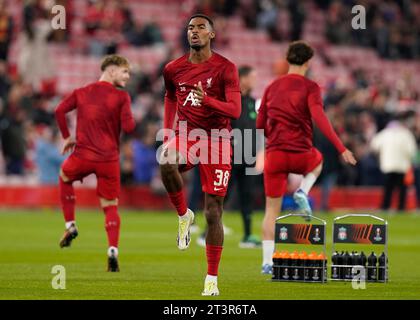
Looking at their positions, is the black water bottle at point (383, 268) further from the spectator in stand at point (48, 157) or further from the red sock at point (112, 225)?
the spectator in stand at point (48, 157)

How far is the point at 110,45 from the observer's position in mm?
33500

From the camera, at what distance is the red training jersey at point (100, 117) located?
1523 centimetres

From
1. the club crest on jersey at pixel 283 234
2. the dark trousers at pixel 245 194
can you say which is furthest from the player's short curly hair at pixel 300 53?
the dark trousers at pixel 245 194

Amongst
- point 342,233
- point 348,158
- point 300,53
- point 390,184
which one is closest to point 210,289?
point 342,233

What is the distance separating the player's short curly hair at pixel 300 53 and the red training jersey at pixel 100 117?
215cm

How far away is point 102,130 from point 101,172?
53 centimetres

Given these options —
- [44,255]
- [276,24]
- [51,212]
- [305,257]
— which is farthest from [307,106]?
[276,24]

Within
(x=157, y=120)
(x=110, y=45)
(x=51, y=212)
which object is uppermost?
(x=110, y=45)

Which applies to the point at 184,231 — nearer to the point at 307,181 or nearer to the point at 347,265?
the point at 347,265

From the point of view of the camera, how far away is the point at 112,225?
15.1 m

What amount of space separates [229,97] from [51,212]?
706 inches
